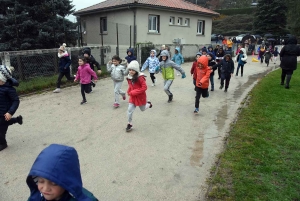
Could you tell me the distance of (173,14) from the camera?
77.2ft

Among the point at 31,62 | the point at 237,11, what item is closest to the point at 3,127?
the point at 31,62

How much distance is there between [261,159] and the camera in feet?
14.4

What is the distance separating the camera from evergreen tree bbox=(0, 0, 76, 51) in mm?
12680

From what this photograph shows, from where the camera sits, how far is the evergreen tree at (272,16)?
1746 inches

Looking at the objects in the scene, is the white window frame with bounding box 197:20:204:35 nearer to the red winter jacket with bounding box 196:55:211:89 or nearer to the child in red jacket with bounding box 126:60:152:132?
the red winter jacket with bounding box 196:55:211:89

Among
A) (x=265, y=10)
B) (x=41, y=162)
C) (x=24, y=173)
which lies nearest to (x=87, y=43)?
(x=24, y=173)

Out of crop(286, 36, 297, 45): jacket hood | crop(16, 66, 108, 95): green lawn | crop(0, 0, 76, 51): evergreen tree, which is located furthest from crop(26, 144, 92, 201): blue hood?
crop(0, 0, 76, 51): evergreen tree

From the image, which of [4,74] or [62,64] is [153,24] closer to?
[62,64]

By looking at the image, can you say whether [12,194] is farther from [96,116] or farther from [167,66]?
[167,66]

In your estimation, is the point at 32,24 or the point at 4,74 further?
the point at 32,24

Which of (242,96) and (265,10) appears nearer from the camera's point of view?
(242,96)

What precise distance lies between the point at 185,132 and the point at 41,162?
15.0 ft

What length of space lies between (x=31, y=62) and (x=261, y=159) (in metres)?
9.18

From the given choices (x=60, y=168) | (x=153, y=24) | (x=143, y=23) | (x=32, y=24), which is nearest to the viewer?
(x=60, y=168)
